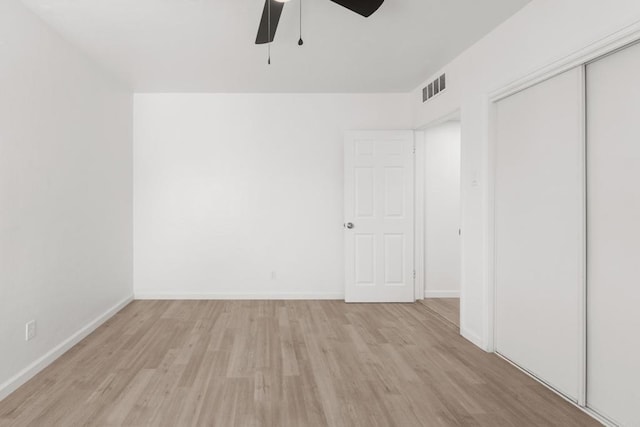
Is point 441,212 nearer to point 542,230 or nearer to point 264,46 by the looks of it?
point 542,230

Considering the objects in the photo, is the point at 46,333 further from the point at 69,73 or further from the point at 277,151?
the point at 277,151

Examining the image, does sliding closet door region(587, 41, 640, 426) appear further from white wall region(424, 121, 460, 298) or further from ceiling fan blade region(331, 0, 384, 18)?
white wall region(424, 121, 460, 298)

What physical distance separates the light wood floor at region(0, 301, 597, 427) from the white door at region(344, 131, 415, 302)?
0.87 meters

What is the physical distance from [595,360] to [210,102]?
15.3 feet

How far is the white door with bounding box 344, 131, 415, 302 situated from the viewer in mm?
4742

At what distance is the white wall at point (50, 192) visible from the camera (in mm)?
2486

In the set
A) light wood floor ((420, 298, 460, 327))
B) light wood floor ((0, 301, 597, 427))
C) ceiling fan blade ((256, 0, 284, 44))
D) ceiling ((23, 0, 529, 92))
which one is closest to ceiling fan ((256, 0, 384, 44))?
ceiling fan blade ((256, 0, 284, 44))

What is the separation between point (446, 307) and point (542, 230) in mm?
2184

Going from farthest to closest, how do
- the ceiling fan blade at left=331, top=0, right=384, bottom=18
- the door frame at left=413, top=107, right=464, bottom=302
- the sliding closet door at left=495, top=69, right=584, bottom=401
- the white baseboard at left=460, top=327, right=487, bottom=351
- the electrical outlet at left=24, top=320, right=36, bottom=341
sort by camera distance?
the door frame at left=413, top=107, right=464, bottom=302 < the white baseboard at left=460, top=327, right=487, bottom=351 < the electrical outlet at left=24, top=320, right=36, bottom=341 < the sliding closet door at left=495, top=69, right=584, bottom=401 < the ceiling fan blade at left=331, top=0, right=384, bottom=18

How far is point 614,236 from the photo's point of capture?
2074 millimetres

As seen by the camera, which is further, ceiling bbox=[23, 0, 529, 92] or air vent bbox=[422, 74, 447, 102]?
air vent bbox=[422, 74, 447, 102]

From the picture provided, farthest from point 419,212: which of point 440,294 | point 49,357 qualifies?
point 49,357

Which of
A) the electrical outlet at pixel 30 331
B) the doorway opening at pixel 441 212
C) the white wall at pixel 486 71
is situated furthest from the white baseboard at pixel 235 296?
the electrical outlet at pixel 30 331

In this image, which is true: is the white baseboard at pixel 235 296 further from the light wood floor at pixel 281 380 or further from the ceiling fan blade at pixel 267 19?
the ceiling fan blade at pixel 267 19
